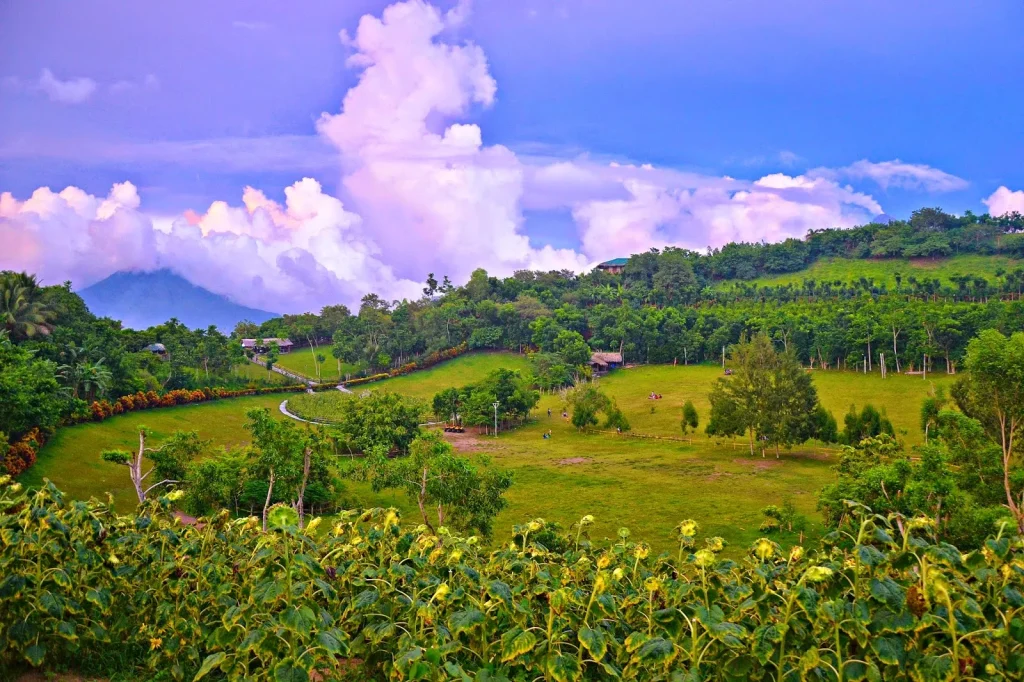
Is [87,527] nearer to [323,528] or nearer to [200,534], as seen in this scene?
[200,534]

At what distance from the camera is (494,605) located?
4.50 meters

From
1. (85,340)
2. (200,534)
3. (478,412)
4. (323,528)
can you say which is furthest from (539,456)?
(200,534)

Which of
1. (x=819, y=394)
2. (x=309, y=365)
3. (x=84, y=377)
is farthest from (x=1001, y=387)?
(x=309, y=365)

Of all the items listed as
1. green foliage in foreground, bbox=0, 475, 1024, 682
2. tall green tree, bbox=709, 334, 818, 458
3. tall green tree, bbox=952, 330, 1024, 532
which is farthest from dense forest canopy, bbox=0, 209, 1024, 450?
tall green tree, bbox=952, 330, 1024, 532

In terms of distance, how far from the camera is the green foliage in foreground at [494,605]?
3.86m

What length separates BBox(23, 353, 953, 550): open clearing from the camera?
2698cm

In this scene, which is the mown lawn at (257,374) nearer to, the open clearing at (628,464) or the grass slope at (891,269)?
the open clearing at (628,464)

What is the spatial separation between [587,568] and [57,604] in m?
4.27

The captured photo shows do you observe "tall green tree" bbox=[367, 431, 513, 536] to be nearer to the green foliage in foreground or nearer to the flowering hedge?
the green foliage in foreground

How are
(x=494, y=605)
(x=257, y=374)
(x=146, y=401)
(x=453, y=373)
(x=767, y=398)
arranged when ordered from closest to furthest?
(x=494, y=605) → (x=767, y=398) → (x=146, y=401) → (x=257, y=374) → (x=453, y=373)

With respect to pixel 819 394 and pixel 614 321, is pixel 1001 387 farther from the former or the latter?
pixel 614 321

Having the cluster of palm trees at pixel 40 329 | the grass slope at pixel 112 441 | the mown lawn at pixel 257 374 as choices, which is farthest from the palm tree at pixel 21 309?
the mown lawn at pixel 257 374

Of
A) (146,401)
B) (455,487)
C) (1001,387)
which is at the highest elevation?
(1001,387)

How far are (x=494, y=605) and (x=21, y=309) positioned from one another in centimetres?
5081
